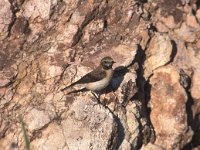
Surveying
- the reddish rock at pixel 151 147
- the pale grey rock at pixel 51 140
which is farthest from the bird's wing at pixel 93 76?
the reddish rock at pixel 151 147

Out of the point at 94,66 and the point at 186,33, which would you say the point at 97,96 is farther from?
the point at 186,33

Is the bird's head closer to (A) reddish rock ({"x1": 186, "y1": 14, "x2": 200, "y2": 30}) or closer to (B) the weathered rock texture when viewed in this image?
(B) the weathered rock texture

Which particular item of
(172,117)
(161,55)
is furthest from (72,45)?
(172,117)

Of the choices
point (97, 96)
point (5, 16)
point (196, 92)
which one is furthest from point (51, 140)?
point (196, 92)

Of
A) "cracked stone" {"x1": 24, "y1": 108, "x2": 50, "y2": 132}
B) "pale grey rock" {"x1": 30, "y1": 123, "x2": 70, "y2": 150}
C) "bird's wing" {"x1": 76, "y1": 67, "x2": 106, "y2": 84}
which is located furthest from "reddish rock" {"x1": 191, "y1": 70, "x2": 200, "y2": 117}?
"cracked stone" {"x1": 24, "y1": 108, "x2": 50, "y2": 132}

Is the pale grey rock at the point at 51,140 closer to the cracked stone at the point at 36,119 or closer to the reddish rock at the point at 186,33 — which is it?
the cracked stone at the point at 36,119

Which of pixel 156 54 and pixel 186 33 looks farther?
pixel 186 33

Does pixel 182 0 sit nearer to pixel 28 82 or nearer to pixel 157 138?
pixel 157 138
